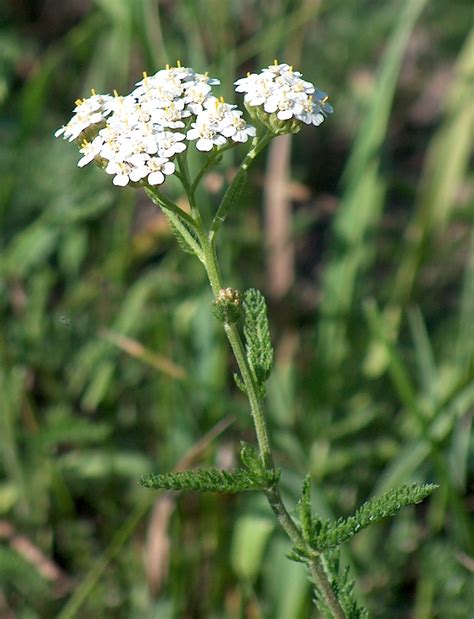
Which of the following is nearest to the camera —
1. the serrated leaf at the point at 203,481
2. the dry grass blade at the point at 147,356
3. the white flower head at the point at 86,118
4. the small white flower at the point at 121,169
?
the serrated leaf at the point at 203,481

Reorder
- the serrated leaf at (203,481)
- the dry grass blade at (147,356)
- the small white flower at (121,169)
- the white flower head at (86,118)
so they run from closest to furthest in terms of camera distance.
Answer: the serrated leaf at (203,481), the small white flower at (121,169), the white flower head at (86,118), the dry grass blade at (147,356)

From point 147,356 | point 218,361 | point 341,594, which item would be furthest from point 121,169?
point 218,361

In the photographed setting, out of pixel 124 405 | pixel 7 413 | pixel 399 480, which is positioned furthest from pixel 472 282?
pixel 7 413

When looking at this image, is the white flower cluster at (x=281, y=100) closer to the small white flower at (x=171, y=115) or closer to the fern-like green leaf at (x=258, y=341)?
the small white flower at (x=171, y=115)

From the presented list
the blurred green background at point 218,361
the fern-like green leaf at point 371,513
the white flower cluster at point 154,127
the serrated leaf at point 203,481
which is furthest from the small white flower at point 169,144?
the blurred green background at point 218,361

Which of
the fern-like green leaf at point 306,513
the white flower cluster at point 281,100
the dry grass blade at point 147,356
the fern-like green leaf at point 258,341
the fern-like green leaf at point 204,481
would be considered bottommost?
the fern-like green leaf at point 306,513

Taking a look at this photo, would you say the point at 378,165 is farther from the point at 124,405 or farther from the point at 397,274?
the point at 124,405

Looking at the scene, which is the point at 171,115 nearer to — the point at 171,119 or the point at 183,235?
the point at 171,119
